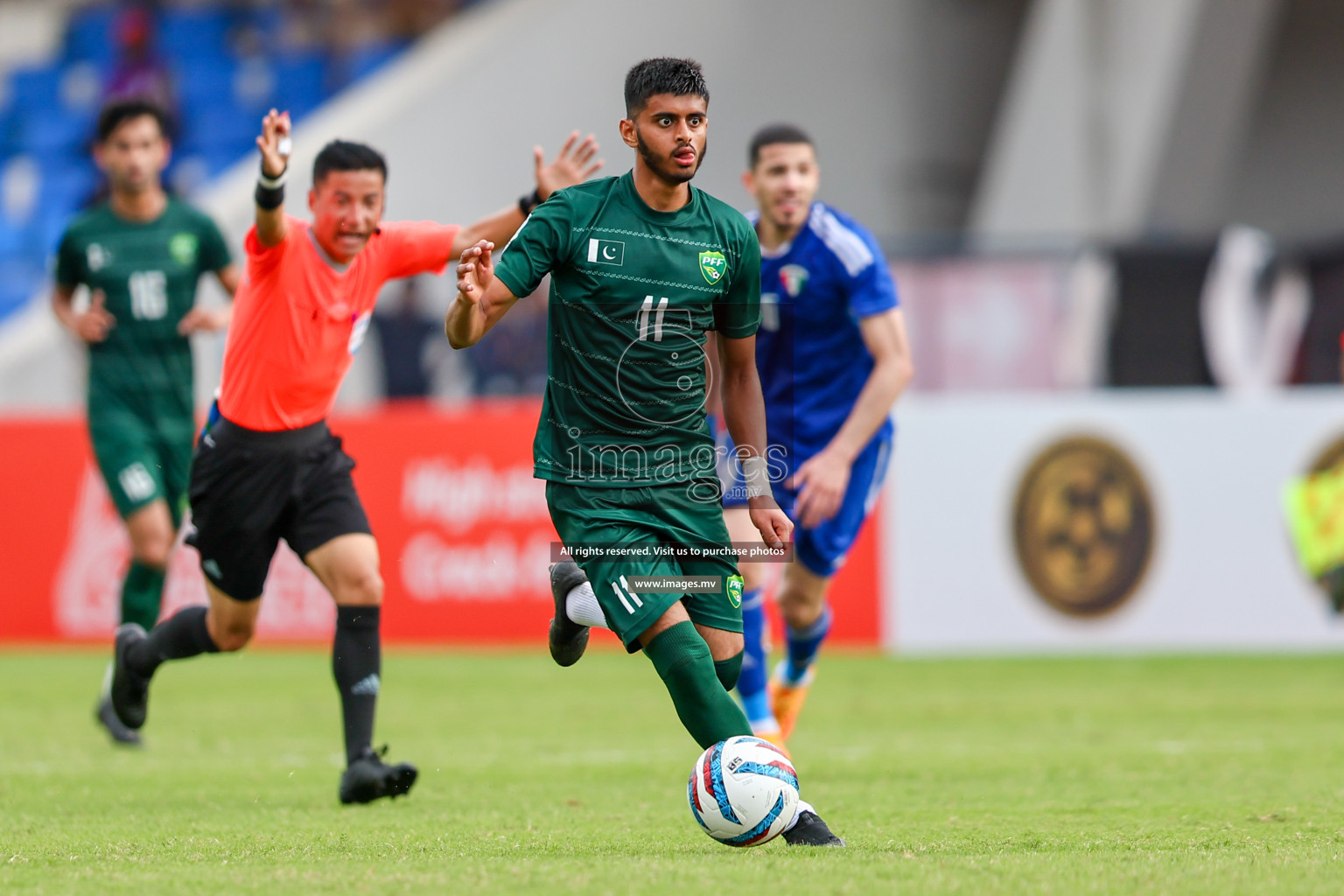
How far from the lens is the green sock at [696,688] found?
15.9 ft

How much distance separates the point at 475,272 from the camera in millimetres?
4789

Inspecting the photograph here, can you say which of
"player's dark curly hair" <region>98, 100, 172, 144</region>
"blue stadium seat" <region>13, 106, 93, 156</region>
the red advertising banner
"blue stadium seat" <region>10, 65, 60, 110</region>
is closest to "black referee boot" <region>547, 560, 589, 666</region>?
"player's dark curly hair" <region>98, 100, 172, 144</region>

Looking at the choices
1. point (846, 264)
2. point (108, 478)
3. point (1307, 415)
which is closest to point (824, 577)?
point (846, 264)

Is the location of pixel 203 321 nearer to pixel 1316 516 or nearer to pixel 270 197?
pixel 270 197

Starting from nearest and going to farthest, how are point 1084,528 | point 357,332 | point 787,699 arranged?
point 357,332, point 787,699, point 1084,528

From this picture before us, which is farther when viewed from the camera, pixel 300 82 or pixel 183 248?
pixel 300 82

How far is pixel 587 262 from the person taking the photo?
5.02m

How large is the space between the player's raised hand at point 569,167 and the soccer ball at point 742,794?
228 cm

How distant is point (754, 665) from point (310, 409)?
2.20m

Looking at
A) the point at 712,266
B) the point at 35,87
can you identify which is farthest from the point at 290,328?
the point at 35,87

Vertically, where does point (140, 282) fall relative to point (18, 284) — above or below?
below

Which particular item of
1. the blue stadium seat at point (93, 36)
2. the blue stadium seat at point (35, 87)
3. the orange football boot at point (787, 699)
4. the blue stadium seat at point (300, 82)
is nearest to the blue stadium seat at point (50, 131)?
the blue stadium seat at point (35, 87)

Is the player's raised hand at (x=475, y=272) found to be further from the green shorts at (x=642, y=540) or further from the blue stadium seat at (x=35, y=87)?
the blue stadium seat at (x=35, y=87)

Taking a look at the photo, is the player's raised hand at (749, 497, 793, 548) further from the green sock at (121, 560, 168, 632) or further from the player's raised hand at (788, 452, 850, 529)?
the green sock at (121, 560, 168, 632)
